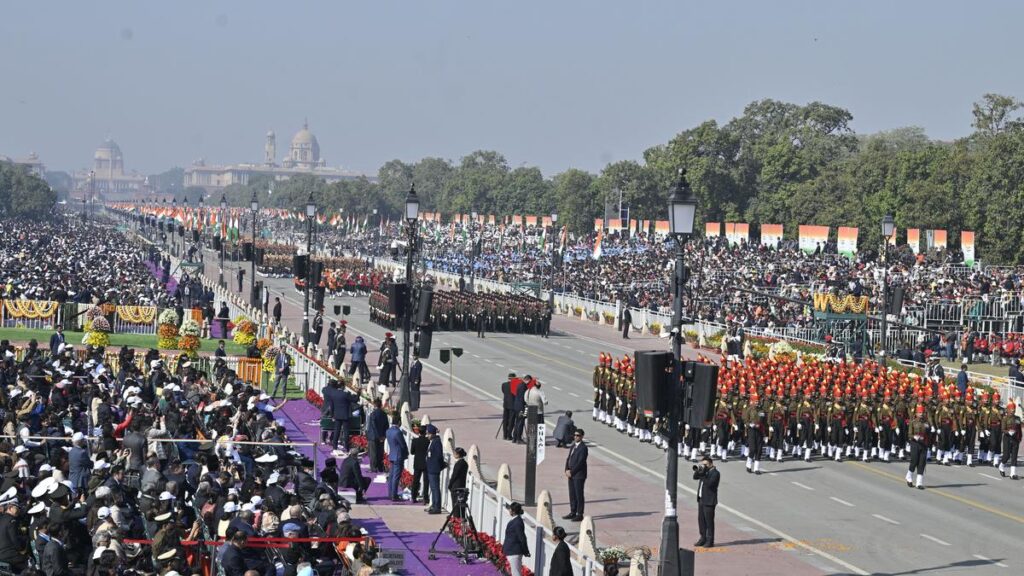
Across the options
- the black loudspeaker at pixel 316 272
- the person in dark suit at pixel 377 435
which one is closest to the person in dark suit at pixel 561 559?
the person in dark suit at pixel 377 435

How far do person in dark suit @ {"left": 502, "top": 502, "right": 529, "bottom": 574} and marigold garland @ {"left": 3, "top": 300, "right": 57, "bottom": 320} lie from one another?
35.8 meters

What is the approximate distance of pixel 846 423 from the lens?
106ft

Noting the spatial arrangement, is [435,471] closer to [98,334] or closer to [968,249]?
[98,334]

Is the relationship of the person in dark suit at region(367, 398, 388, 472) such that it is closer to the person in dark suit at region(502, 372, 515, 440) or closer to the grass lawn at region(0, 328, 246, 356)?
the person in dark suit at region(502, 372, 515, 440)

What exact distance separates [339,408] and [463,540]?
29.2 ft

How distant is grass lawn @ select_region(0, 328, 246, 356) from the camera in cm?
4822

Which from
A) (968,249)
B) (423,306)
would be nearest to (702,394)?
(423,306)

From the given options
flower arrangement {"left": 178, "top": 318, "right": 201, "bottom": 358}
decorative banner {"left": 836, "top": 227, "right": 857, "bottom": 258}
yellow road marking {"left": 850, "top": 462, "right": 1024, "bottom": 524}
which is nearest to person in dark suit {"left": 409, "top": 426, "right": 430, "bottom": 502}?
yellow road marking {"left": 850, "top": 462, "right": 1024, "bottom": 524}

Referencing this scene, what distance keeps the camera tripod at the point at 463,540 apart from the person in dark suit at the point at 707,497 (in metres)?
3.31

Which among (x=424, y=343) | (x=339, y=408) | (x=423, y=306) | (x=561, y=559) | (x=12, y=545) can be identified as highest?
(x=423, y=306)

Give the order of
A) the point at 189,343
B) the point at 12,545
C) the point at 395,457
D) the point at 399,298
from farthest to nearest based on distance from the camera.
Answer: the point at 189,343, the point at 399,298, the point at 395,457, the point at 12,545

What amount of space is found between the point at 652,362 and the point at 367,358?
3500 centimetres

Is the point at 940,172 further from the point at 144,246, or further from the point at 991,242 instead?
the point at 144,246

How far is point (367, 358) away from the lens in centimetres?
5116
